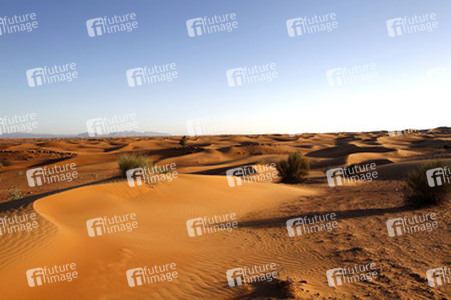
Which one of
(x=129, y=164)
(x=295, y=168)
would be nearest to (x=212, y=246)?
(x=129, y=164)

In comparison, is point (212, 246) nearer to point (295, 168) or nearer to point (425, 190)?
point (425, 190)

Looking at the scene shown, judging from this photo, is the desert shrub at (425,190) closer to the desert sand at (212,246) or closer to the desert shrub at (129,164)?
the desert sand at (212,246)

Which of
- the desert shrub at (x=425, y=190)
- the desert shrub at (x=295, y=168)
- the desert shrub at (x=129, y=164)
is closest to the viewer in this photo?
the desert shrub at (x=425, y=190)

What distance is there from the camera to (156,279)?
4688mm

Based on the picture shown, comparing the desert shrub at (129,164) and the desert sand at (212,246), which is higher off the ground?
the desert shrub at (129,164)

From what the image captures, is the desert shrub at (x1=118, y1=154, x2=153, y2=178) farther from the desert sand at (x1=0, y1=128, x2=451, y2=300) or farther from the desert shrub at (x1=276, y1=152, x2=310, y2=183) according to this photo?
the desert shrub at (x1=276, y1=152, x2=310, y2=183)

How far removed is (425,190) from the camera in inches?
334

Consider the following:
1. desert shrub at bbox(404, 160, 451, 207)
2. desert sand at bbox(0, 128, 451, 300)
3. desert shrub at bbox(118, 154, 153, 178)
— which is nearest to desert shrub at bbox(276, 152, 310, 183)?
desert sand at bbox(0, 128, 451, 300)

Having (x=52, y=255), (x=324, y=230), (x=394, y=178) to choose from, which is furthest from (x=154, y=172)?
(x=394, y=178)

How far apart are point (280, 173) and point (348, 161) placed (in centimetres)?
861

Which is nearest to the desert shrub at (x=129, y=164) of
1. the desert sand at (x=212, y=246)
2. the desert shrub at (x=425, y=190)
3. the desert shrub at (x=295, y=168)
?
the desert sand at (x=212, y=246)

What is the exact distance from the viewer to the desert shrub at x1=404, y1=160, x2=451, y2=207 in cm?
838

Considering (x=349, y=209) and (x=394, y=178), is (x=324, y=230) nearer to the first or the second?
(x=349, y=209)

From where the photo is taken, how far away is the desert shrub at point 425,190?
8383 millimetres
